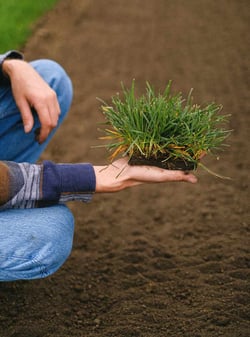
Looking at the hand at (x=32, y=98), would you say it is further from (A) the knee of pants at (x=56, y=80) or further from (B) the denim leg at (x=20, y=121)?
(A) the knee of pants at (x=56, y=80)

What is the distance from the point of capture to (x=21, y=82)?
7.40 feet

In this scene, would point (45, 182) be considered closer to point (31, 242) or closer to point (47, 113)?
point (31, 242)

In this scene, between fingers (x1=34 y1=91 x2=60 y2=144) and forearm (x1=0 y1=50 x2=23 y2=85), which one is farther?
forearm (x1=0 y1=50 x2=23 y2=85)

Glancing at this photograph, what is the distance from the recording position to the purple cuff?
6.30ft

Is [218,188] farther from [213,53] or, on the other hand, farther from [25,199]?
[213,53]

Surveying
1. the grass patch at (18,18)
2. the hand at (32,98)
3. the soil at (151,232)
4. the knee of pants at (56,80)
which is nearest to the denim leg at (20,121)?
the knee of pants at (56,80)

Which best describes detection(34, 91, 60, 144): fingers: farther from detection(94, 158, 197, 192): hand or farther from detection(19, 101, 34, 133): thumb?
detection(94, 158, 197, 192): hand

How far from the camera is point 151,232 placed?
2832mm

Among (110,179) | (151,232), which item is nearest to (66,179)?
(110,179)

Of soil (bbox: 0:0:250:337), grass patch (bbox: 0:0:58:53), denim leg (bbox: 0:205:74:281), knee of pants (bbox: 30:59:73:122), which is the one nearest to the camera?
denim leg (bbox: 0:205:74:281)

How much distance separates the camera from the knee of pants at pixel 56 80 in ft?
8.45

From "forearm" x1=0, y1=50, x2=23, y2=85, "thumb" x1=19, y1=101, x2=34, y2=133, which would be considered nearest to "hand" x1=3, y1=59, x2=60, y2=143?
"thumb" x1=19, y1=101, x2=34, y2=133

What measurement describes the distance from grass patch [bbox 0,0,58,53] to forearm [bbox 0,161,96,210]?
2.93m

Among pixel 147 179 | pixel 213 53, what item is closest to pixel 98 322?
pixel 147 179
